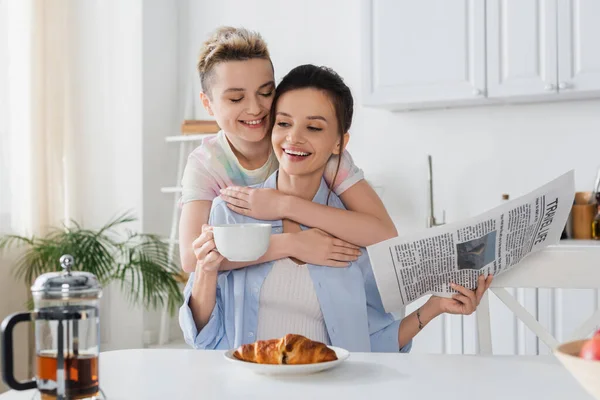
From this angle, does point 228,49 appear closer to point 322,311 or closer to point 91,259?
point 322,311

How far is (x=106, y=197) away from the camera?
12.7 ft

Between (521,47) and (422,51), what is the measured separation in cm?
40

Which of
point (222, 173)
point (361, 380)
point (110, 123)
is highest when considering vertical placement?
point (110, 123)

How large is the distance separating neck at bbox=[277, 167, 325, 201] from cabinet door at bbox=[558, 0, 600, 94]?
174 cm

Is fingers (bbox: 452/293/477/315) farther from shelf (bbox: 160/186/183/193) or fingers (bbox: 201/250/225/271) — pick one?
shelf (bbox: 160/186/183/193)

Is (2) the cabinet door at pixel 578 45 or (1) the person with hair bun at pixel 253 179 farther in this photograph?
(2) the cabinet door at pixel 578 45

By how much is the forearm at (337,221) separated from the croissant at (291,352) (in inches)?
17.9

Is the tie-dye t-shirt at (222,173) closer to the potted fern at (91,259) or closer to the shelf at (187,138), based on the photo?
the potted fern at (91,259)

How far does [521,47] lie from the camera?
10.2ft

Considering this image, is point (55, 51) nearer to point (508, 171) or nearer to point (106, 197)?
point (106, 197)

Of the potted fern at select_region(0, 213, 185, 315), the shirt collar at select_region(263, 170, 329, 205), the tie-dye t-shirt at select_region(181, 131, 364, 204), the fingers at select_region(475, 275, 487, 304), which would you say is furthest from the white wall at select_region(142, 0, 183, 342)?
the fingers at select_region(475, 275, 487, 304)

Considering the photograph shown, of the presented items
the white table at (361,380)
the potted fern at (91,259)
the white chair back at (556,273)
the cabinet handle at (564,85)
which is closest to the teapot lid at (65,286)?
the white table at (361,380)

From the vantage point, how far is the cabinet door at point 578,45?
297 cm

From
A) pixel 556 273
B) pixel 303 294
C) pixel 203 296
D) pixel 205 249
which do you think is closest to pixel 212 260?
pixel 205 249
